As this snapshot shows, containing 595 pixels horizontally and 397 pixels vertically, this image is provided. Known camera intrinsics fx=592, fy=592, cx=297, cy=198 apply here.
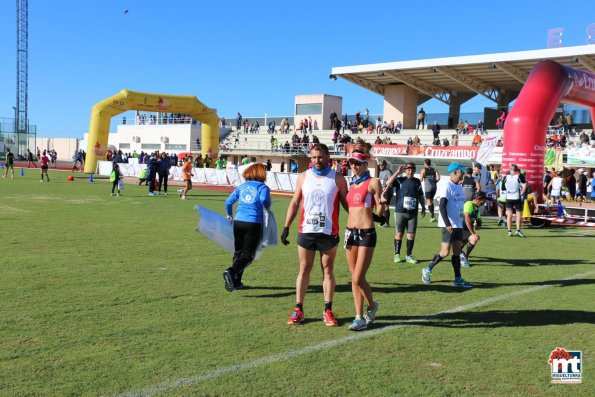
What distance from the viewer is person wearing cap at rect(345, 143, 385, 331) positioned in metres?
5.70

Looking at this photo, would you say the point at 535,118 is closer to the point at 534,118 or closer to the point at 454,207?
the point at 534,118

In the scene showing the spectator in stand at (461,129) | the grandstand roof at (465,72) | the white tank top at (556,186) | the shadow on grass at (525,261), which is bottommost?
the shadow on grass at (525,261)

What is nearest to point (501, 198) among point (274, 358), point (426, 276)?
point (426, 276)

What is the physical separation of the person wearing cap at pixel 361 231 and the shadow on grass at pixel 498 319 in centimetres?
29

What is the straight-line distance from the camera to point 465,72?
41.9m

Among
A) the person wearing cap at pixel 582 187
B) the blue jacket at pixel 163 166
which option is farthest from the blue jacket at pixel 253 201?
the person wearing cap at pixel 582 187

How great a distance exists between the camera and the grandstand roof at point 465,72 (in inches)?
1401

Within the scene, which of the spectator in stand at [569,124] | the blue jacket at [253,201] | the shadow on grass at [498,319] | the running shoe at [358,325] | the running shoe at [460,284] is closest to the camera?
the running shoe at [358,325]

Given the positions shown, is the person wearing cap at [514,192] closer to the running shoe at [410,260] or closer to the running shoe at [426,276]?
the running shoe at [410,260]

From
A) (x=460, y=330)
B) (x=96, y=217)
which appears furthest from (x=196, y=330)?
(x=96, y=217)

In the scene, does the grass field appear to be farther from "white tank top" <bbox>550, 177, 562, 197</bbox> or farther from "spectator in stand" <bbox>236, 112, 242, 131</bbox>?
"spectator in stand" <bbox>236, 112, 242, 131</bbox>

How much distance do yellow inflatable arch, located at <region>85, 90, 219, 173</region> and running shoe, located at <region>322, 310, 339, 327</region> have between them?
31.7 m

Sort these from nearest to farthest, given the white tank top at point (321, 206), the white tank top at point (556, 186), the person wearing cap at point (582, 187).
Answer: the white tank top at point (321, 206) → the white tank top at point (556, 186) → the person wearing cap at point (582, 187)

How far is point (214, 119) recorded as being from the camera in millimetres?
40500
